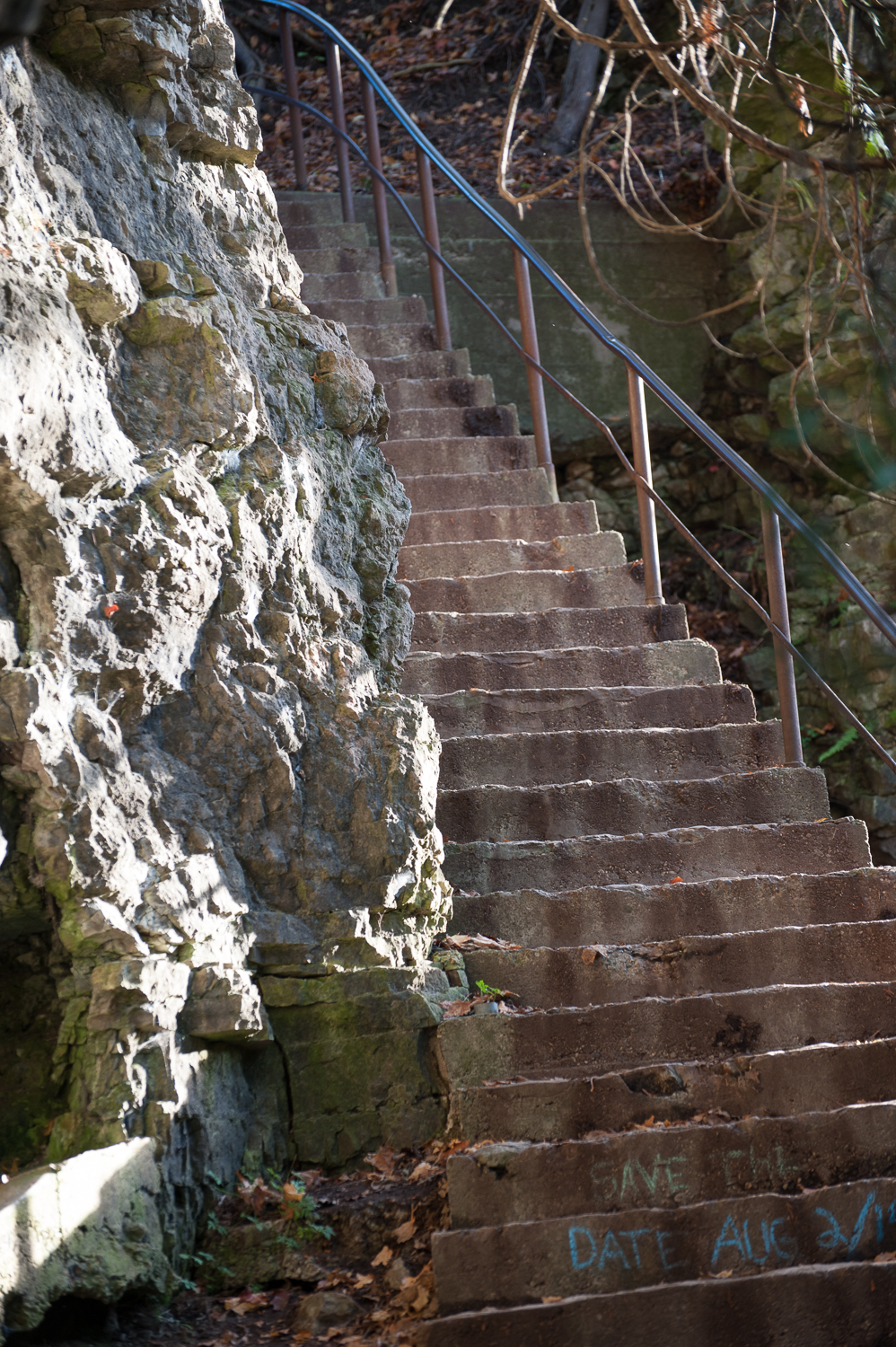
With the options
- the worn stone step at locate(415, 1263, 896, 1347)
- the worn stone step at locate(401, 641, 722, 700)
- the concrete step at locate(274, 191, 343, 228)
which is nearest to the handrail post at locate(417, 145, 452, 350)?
the concrete step at locate(274, 191, 343, 228)

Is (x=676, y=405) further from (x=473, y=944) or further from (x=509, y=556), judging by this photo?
(x=473, y=944)

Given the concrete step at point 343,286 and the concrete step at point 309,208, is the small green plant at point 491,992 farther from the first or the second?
the concrete step at point 309,208

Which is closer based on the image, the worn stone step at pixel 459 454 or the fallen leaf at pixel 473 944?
the fallen leaf at pixel 473 944

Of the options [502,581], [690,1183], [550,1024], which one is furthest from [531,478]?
[690,1183]

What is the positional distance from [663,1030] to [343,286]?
449 cm

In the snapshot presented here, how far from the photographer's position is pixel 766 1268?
219cm

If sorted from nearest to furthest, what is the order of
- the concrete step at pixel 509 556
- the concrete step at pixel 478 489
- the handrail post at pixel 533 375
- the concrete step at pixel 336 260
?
1. the concrete step at pixel 509 556
2. the concrete step at pixel 478 489
3. the handrail post at pixel 533 375
4. the concrete step at pixel 336 260

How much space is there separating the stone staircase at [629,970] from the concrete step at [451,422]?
143 mm

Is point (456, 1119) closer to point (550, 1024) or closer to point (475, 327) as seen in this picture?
point (550, 1024)

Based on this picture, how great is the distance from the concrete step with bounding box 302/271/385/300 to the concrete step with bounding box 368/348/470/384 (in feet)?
2.28

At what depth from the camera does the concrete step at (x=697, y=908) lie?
327 cm

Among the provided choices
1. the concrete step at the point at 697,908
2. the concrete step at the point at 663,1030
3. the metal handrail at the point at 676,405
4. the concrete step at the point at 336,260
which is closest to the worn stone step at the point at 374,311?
the concrete step at the point at 336,260

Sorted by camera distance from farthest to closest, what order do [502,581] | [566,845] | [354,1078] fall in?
[502,581]
[566,845]
[354,1078]

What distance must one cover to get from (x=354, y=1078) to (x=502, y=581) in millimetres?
2211
